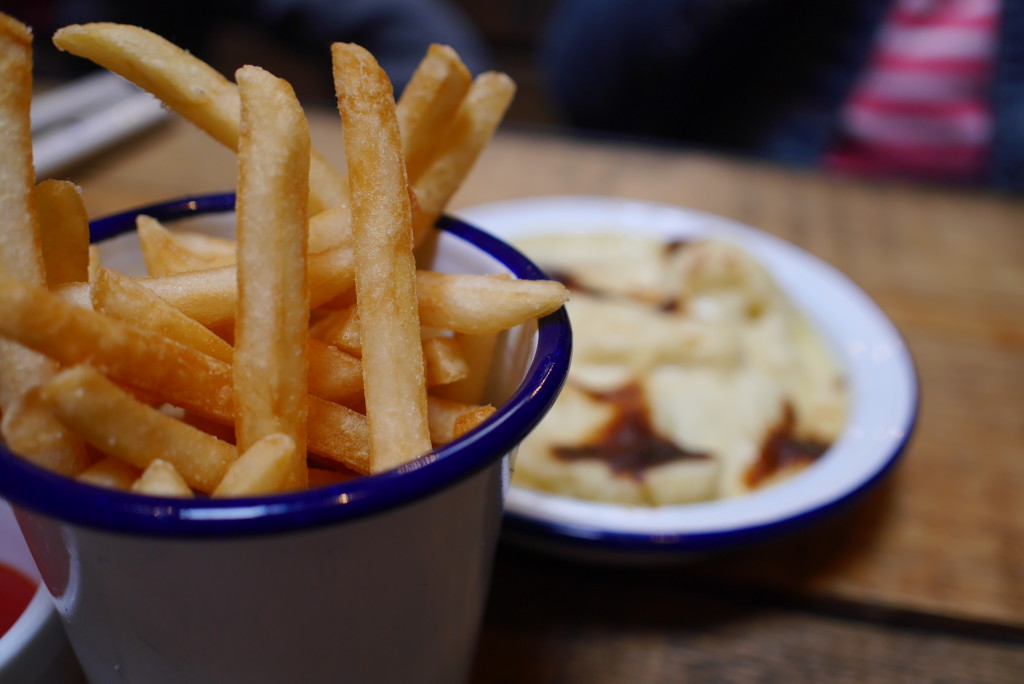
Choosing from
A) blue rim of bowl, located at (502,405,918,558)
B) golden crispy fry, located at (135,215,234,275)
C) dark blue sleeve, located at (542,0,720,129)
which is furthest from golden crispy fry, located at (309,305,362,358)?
dark blue sleeve, located at (542,0,720,129)

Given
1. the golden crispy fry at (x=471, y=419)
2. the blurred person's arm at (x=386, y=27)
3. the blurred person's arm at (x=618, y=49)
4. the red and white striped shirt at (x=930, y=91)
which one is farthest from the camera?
the blurred person's arm at (x=386, y=27)

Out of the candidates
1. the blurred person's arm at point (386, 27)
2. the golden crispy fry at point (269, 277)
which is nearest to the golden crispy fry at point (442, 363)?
the golden crispy fry at point (269, 277)

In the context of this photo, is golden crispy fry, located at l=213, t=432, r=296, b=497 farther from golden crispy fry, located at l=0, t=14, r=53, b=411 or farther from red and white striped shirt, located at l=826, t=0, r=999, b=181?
red and white striped shirt, located at l=826, t=0, r=999, b=181

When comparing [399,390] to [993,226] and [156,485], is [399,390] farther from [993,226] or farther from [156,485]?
[993,226]

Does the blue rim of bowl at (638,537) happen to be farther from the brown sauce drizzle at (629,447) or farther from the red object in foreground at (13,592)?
the red object in foreground at (13,592)

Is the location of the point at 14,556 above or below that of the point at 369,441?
below

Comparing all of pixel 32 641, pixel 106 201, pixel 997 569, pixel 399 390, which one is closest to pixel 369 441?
pixel 399 390

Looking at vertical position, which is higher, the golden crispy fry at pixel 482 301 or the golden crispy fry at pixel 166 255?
the golden crispy fry at pixel 482 301
